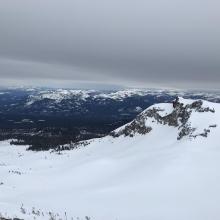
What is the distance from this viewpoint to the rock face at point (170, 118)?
10425 centimetres

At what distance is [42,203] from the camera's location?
4509 centimetres

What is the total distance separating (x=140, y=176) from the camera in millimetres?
66125

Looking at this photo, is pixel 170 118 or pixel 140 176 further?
pixel 170 118

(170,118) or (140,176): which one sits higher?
(170,118)

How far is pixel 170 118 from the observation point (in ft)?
361

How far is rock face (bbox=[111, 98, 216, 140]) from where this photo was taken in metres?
104

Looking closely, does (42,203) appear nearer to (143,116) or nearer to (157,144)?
(157,144)

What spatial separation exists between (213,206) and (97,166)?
38.2 meters

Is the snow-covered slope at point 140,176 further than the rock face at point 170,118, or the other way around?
the rock face at point 170,118

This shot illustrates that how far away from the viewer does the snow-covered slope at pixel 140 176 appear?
144ft

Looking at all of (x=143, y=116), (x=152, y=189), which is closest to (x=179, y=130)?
(x=143, y=116)

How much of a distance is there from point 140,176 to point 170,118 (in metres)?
45.7

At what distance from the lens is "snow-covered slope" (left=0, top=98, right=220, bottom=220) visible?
144ft

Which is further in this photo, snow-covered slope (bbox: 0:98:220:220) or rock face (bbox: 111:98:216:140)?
rock face (bbox: 111:98:216:140)
